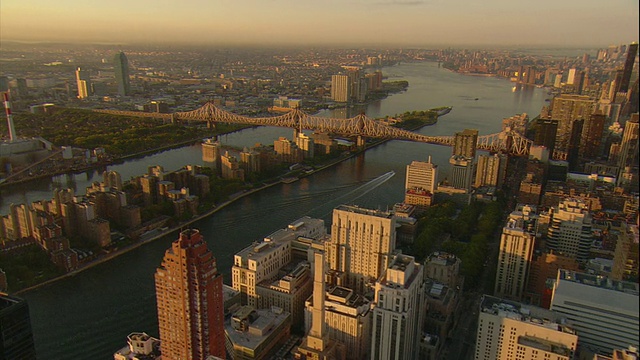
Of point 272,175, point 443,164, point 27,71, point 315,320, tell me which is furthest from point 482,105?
point 315,320


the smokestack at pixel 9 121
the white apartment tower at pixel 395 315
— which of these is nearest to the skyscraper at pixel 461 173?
the white apartment tower at pixel 395 315

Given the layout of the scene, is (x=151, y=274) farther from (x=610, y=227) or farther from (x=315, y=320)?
(x=610, y=227)

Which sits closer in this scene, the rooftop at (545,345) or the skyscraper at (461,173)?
the rooftop at (545,345)

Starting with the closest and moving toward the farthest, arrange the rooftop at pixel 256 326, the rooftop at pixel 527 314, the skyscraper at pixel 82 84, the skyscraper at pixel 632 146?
the skyscraper at pixel 632 146 → the rooftop at pixel 527 314 → the rooftop at pixel 256 326 → the skyscraper at pixel 82 84

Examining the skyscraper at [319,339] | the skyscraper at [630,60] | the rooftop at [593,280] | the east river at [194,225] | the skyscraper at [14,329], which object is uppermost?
the skyscraper at [630,60]

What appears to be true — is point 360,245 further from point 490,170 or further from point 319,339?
point 490,170

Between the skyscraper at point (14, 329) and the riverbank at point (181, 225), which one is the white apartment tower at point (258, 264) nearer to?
the riverbank at point (181, 225)

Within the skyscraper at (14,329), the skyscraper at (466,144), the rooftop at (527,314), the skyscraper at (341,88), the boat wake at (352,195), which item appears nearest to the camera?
the skyscraper at (14,329)

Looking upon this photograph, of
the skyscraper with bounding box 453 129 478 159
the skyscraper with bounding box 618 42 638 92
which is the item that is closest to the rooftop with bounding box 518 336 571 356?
the skyscraper with bounding box 618 42 638 92

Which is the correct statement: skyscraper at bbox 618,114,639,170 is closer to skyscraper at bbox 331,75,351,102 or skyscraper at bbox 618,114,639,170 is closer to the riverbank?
the riverbank
